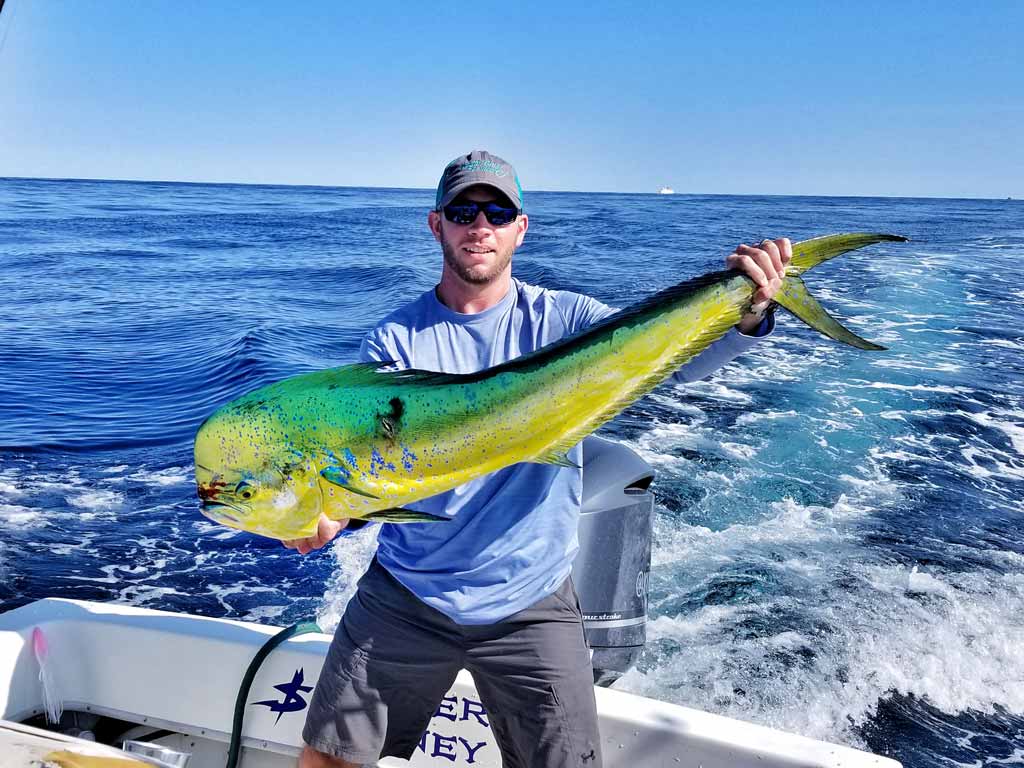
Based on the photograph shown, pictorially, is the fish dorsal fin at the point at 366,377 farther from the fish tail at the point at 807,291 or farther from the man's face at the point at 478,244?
the fish tail at the point at 807,291

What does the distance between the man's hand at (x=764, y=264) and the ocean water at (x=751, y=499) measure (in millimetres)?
2651

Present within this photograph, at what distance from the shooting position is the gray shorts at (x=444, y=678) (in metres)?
2.00

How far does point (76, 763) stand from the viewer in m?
Result: 1.77

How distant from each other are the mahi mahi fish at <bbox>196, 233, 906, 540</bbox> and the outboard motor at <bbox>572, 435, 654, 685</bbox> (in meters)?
1.58

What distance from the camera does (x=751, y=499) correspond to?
19.3 ft

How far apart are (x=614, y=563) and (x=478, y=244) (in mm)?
1570

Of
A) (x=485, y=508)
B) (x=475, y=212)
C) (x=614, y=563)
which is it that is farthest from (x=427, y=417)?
(x=614, y=563)

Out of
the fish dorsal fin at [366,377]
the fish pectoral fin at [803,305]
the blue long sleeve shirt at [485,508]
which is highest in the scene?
the fish pectoral fin at [803,305]

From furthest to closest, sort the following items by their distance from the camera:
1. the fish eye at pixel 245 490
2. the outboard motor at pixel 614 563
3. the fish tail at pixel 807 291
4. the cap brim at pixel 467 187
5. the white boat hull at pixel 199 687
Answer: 1. the outboard motor at pixel 614 563
2. the white boat hull at pixel 199 687
3. the cap brim at pixel 467 187
4. the fish tail at pixel 807 291
5. the fish eye at pixel 245 490

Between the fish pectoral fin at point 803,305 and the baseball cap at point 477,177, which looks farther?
the baseball cap at point 477,177

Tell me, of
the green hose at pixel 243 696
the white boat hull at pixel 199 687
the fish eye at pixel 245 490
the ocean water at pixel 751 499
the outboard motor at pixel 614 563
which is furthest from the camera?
the ocean water at pixel 751 499

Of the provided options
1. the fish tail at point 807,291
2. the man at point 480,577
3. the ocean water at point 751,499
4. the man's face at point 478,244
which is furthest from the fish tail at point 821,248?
the ocean water at point 751,499

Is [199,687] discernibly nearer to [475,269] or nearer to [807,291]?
[475,269]

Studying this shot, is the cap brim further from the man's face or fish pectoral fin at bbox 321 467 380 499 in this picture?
fish pectoral fin at bbox 321 467 380 499
